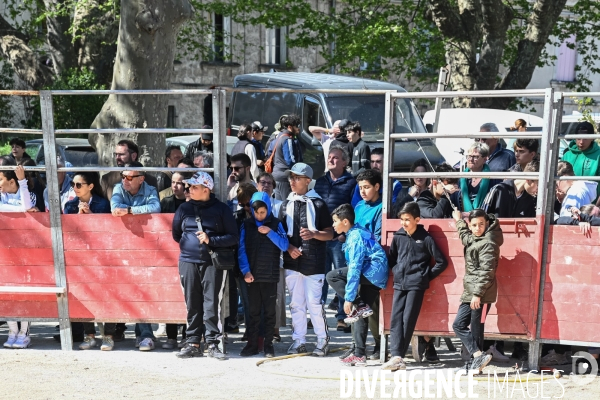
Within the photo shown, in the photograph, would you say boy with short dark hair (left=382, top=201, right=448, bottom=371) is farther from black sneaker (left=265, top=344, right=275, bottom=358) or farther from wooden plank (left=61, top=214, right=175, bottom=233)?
wooden plank (left=61, top=214, right=175, bottom=233)

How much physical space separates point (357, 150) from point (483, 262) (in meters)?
3.23

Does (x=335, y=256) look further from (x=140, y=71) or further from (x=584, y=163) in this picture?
(x=140, y=71)

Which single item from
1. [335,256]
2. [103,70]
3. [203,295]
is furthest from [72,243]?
[103,70]

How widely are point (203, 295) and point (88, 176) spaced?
5.47ft

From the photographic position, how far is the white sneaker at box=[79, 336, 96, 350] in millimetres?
8648

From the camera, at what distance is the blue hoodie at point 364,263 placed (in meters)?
7.98

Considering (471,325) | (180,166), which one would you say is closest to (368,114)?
(180,166)

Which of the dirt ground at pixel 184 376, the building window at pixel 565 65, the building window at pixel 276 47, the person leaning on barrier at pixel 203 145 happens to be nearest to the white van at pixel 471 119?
the person leaning on barrier at pixel 203 145

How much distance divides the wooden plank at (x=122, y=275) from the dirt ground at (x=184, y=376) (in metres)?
0.67

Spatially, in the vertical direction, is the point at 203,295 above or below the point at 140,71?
below

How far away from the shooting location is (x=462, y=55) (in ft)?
68.9

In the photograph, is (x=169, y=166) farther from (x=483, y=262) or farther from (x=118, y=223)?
(x=483, y=262)

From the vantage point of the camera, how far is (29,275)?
28.4 feet

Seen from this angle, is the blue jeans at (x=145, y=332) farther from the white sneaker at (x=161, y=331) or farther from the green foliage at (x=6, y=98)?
the green foliage at (x=6, y=98)
